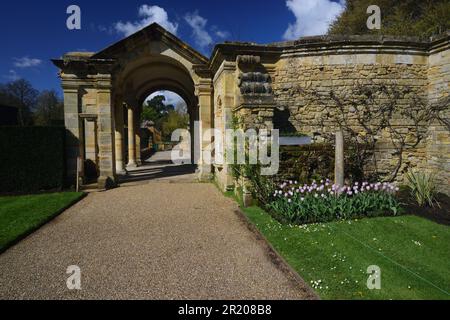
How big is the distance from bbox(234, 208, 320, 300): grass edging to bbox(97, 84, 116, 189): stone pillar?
6.20 metres

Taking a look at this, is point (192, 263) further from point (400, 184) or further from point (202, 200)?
point (400, 184)

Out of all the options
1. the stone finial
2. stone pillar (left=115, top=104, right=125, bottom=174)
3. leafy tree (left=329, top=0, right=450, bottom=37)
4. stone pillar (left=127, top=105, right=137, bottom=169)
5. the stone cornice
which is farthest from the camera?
stone pillar (left=127, top=105, right=137, bottom=169)

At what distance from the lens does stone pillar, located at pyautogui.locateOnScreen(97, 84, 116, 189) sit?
9.75m

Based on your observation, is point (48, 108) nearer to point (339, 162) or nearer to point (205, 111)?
point (205, 111)

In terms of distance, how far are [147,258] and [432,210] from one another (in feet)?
19.6

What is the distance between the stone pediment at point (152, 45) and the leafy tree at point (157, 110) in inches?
1467

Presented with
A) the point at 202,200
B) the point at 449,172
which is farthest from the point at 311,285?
the point at 449,172

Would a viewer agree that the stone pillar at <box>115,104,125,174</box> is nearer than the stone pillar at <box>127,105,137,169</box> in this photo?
Yes

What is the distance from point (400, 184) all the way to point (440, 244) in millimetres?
4948

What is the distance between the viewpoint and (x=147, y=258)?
4.26 meters

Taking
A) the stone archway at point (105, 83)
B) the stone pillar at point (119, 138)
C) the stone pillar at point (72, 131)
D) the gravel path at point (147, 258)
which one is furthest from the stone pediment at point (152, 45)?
the gravel path at point (147, 258)

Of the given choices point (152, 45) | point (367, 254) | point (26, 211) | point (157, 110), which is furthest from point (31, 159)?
point (157, 110)

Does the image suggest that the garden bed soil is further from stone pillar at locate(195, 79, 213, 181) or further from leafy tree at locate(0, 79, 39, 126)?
leafy tree at locate(0, 79, 39, 126)

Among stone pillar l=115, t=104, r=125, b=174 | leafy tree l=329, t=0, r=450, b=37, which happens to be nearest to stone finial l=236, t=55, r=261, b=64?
stone pillar l=115, t=104, r=125, b=174
